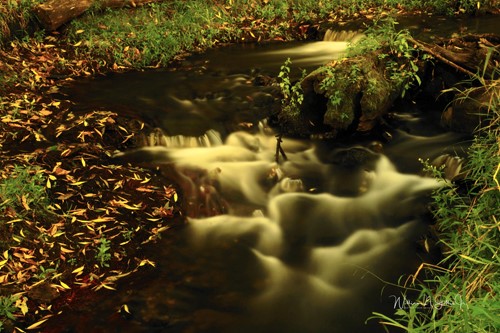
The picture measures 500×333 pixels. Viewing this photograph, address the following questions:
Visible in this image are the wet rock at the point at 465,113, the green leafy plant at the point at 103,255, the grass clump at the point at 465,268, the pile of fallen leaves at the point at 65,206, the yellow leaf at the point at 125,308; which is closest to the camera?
the grass clump at the point at 465,268

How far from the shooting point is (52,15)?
9219 millimetres

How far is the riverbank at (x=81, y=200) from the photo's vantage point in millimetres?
Result: 3730

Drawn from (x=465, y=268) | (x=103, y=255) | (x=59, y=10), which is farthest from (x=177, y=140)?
(x=59, y=10)

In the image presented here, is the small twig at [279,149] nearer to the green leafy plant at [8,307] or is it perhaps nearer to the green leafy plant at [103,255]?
the green leafy plant at [103,255]

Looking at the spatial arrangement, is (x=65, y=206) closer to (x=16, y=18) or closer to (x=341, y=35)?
(x=16, y=18)

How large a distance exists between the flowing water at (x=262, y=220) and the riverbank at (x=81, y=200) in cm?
27

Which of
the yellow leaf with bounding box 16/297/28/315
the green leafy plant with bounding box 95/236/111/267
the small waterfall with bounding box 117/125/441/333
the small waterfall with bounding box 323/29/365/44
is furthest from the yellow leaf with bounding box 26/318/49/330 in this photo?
the small waterfall with bounding box 323/29/365/44

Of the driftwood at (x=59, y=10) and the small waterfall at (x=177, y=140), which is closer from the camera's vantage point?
the small waterfall at (x=177, y=140)

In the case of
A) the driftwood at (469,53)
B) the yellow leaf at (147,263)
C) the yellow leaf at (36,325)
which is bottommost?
the yellow leaf at (147,263)

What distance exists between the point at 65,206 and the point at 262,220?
85.5 inches

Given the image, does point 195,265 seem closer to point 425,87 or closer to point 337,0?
point 425,87

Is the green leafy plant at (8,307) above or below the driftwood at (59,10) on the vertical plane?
below

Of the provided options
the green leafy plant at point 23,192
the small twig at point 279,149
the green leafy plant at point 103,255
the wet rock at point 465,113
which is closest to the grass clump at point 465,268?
the wet rock at point 465,113

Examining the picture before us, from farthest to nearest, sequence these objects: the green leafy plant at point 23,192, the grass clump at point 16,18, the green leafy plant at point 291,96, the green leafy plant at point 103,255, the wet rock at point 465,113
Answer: the grass clump at point 16,18 < the green leafy plant at point 291,96 < the wet rock at point 465,113 < the green leafy plant at point 23,192 < the green leafy plant at point 103,255
